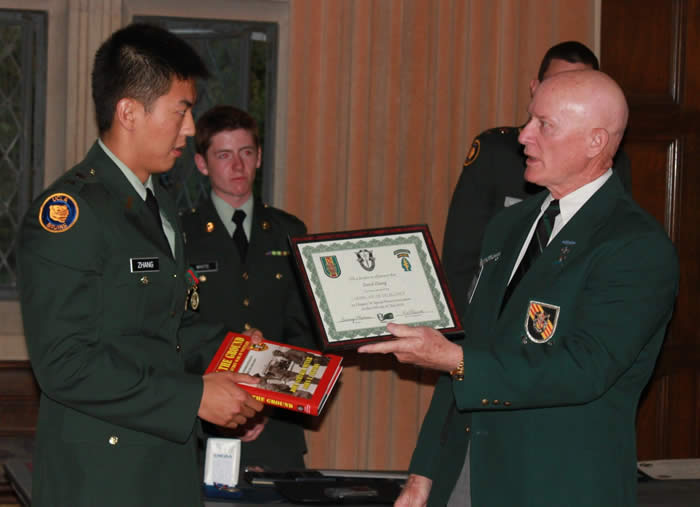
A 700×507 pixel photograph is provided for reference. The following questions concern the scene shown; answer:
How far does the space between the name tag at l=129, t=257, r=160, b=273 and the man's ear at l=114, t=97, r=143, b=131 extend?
32 cm

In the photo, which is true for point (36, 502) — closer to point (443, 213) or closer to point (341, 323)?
point (341, 323)

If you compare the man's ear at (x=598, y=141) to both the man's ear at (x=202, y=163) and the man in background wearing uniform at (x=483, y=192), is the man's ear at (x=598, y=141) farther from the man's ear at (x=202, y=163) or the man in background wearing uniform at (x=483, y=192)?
the man's ear at (x=202, y=163)

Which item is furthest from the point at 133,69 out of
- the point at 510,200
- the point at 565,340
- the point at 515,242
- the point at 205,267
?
the point at 510,200

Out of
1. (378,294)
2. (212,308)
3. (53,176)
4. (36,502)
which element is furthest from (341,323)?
A: (53,176)

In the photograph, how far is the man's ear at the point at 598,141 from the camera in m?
2.08

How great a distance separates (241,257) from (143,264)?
1.54 metres

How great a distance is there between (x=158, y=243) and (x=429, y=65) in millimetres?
2663

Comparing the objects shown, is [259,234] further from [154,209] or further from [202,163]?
[154,209]

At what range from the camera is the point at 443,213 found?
177 inches

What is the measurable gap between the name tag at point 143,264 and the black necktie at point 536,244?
825mm

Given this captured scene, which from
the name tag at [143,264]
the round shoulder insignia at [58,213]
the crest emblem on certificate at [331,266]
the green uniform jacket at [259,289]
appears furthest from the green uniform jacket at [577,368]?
the green uniform jacket at [259,289]

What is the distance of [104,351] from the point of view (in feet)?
6.33

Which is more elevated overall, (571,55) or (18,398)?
(571,55)

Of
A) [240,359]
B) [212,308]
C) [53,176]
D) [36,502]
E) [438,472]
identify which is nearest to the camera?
[36,502]
